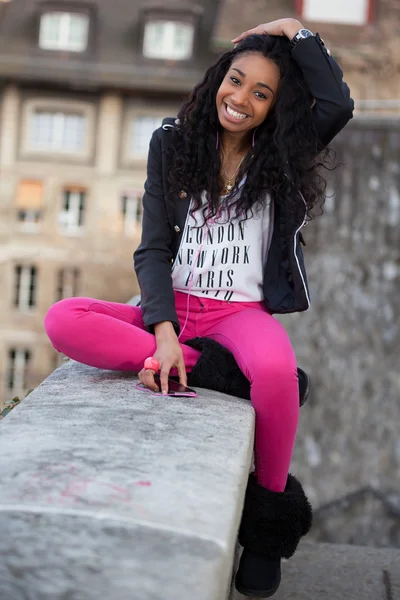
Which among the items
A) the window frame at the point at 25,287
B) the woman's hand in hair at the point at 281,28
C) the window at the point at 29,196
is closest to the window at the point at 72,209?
the window at the point at 29,196

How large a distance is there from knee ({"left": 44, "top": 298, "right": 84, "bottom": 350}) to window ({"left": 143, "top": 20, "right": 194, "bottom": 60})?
20.6 metres

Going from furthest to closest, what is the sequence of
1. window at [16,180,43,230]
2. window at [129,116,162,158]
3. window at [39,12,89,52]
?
window at [16,180,43,230] < window at [129,116,162,158] < window at [39,12,89,52]

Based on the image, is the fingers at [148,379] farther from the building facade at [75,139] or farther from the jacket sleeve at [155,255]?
the building facade at [75,139]

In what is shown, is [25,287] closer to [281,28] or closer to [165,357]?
[281,28]

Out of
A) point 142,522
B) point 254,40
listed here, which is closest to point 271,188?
point 254,40

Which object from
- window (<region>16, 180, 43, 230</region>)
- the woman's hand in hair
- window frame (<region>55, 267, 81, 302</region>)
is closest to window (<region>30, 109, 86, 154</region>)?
window (<region>16, 180, 43, 230</region>)

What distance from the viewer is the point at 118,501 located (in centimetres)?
144

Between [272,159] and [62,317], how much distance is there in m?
0.72

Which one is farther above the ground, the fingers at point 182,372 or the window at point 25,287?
the fingers at point 182,372

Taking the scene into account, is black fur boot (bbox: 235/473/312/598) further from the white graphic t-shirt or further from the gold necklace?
the gold necklace

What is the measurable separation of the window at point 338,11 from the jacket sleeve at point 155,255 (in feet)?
62.8

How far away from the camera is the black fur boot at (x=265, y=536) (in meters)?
2.25

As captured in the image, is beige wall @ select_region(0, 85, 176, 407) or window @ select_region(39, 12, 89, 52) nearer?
window @ select_region(39, 12, 89, 52)

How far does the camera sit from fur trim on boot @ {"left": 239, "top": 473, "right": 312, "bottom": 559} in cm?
225
